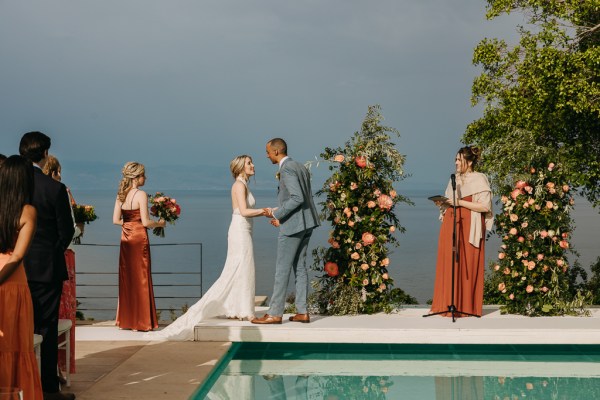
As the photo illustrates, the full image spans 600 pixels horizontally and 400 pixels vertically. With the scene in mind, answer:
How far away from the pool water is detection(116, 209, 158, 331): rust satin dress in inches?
41.4

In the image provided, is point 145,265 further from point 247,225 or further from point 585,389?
point 585,389

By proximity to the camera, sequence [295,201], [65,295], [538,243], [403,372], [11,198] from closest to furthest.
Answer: [11,198], [65,295], [403,372], [295,201], [538,243]

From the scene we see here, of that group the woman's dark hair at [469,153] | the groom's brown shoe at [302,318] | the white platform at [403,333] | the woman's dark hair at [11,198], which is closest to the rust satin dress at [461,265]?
the woman's dark hair at [469,153]

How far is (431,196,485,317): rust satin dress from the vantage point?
870 cm

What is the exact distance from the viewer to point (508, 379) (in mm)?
7191

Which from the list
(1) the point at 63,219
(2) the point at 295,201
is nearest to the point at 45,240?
(1) the point at 63,219

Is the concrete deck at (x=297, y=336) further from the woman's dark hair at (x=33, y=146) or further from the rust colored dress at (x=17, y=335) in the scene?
the woman's dark hair at (x=33, y=146)

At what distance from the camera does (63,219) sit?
5375mm

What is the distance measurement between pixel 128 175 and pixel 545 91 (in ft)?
23.8

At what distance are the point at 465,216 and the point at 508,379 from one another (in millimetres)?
2104

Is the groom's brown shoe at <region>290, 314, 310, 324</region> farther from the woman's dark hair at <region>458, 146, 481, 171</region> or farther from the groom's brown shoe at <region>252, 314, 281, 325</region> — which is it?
the woman's dark hair at <region>458, 146, 481, 171</region>

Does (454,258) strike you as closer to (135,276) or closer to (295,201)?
(295,201)

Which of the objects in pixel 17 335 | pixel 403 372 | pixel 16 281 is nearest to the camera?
pixel 16 281

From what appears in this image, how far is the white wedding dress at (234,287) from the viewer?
Result: 8.52 meters
